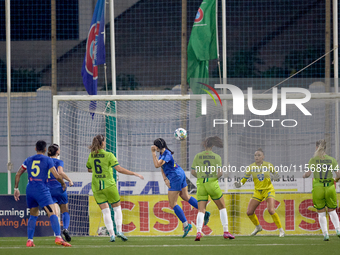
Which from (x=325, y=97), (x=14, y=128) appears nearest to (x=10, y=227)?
(x=325, y=97)

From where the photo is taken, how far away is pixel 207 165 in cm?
823

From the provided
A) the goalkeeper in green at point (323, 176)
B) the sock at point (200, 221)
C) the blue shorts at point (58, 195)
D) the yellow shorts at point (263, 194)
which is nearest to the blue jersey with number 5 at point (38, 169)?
the blue shorts at point (58, 195)

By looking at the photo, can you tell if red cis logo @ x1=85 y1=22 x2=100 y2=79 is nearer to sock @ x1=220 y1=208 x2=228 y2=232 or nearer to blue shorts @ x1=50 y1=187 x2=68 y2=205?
blue shorts @ x1=50 y1=187 x2=68 y2=205

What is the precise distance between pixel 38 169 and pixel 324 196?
504cm

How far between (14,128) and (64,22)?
15.8ft

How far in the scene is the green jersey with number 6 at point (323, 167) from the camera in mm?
7965

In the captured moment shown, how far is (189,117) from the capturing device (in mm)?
11438

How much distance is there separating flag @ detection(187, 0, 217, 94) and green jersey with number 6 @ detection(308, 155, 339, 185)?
4822 millimetres

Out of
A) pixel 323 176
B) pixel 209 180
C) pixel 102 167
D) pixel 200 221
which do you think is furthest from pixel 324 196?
pixel 102 167

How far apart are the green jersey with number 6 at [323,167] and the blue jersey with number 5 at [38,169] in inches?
181

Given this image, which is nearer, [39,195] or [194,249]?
[194,249]

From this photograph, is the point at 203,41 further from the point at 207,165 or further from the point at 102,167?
the point at 102,167

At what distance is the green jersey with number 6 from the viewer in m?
7.96

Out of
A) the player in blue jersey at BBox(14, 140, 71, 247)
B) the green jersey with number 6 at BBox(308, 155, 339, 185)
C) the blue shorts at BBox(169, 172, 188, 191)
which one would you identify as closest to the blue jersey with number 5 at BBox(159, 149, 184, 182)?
the blue shorts at BBox(169, 172, 188, 191)
